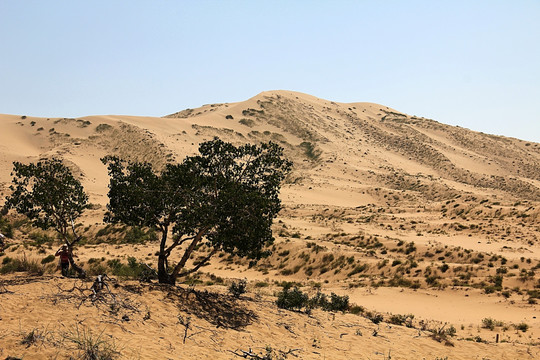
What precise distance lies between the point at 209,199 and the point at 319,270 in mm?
16542

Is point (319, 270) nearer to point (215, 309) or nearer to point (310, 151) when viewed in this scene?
point (215, 309)

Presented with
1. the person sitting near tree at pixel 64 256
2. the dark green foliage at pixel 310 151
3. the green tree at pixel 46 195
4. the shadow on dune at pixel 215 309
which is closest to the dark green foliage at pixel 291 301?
the shadow on dune at pixel 215 309

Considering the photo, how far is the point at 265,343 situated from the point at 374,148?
313ft

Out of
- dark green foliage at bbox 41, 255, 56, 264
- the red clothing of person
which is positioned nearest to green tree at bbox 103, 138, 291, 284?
the red clothing of person

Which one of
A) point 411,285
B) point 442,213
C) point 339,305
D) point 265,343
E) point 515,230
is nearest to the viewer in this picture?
point 265,343

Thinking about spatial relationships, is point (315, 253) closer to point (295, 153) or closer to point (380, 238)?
point (380, 238)

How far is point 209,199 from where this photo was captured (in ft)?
47.8

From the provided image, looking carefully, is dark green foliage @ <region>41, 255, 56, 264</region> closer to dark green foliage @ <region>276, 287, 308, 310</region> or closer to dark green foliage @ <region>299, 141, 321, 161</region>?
dark green foliage @ <region>276, 287, 308, 310</region>

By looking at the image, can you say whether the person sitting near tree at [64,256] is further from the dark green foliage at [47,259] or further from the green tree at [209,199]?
the dark green foliage at [47,259]

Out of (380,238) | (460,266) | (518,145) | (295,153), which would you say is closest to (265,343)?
(460,266)

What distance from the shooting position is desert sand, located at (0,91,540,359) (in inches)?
418

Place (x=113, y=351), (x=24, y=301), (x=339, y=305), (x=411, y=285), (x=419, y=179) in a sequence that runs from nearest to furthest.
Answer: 1. (x=113, y=351)
2. (x=24, y=301)
3. (x=339, y=305)
4. (x=411, y=285)
5. (x=419, y=179)

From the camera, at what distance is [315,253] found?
1220 inches

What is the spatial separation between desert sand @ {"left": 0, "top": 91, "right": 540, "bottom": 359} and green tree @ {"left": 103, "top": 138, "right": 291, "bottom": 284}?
2.29m
